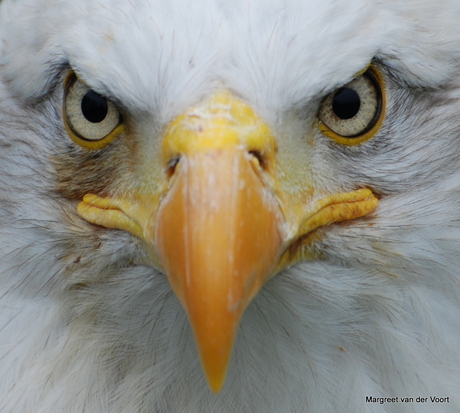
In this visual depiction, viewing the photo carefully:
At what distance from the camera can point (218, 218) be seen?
5.09ft

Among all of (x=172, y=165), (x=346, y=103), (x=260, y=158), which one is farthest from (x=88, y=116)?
(x=346, y=103)

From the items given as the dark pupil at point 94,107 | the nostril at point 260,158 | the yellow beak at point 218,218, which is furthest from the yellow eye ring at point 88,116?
the nostril at point 260,158

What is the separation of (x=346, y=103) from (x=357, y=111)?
4 cm

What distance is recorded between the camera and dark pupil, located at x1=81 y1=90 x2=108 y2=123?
1.84 m

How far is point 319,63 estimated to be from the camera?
1700 mm

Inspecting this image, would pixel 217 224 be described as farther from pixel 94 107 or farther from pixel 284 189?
pixel 94 107

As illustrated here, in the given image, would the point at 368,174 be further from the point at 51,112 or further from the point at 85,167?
the point at 51,112

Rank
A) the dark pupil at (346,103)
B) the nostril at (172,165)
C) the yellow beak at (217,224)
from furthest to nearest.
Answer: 1. the dark pupil at (346,103)
2. the nostril at (172,165)
3. the yellow beak at (217,224)

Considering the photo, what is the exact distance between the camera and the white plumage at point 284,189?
5.61ft

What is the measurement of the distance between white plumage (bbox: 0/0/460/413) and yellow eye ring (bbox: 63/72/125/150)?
0.03 m

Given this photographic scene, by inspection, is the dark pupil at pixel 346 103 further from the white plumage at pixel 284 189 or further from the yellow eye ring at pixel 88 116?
the yellow eye ring at pixel 88 116

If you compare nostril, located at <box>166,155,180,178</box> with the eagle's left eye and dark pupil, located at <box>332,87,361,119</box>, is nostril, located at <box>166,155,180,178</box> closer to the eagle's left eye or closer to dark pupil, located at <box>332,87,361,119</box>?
the eagle's left eye

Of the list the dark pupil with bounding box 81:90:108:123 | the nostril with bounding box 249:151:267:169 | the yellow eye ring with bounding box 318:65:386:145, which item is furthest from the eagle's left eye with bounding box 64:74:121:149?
the yellow eye ring with bounding box 318:65:386:145

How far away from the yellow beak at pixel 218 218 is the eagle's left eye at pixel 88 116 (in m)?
0.24
